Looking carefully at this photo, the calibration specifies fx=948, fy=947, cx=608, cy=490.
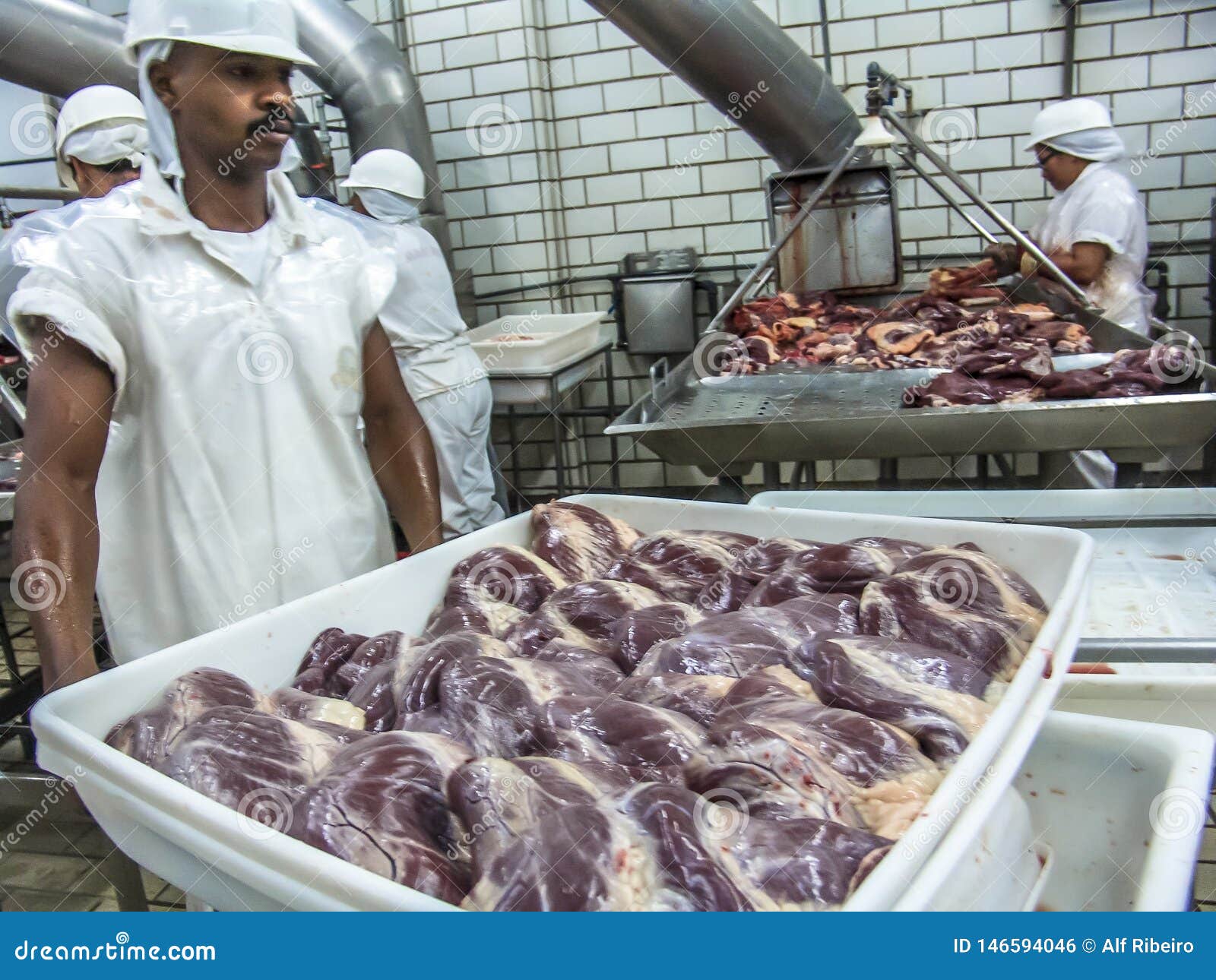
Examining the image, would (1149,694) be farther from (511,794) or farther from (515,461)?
(515,461)

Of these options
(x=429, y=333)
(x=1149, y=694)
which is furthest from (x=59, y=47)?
(x=1149, y=694)

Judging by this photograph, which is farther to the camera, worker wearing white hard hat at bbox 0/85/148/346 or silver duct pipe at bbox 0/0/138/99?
silver duct pipe at bbox 0/0/138/99

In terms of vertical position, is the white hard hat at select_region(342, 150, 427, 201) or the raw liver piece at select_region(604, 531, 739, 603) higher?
the white hard hat at select_region(342, 150, 427, 201)

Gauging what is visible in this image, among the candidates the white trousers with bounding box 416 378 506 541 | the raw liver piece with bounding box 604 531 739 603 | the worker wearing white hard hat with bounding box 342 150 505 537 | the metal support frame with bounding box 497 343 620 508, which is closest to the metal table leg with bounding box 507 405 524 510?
the metal support frame with bounding box 497 343 620 508

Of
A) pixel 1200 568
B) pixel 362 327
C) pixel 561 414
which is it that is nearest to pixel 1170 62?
pixel 561 414

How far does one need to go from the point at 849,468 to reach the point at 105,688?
509cm

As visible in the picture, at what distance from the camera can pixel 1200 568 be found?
1.77 metres

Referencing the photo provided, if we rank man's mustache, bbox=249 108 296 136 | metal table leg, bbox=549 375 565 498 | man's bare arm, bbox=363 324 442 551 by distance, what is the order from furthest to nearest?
metal table leg, bbox=549 375 565 498
man's bare arm, bbox=363 324 442 551
man's mustache, bbox=249 108 296 136

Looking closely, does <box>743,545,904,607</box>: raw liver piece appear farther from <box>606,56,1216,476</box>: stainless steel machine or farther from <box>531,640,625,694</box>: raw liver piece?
<box>606,56,1216,476</box>: stainless steel machine

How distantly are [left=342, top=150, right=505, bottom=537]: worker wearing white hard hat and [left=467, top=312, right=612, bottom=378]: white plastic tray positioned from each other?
21 centimetres

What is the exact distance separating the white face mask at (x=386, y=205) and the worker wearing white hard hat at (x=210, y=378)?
261 cm

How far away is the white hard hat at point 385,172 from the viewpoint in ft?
14.9

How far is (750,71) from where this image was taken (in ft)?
14.0

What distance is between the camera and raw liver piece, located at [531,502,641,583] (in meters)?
1.66
